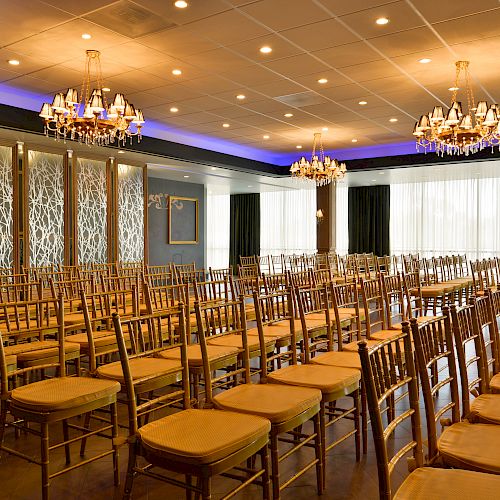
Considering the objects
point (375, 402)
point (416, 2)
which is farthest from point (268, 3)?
point (375, 402)

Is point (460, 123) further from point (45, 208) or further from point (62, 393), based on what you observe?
point (45, 208)

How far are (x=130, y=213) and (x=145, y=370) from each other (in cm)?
872

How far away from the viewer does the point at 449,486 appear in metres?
1.74

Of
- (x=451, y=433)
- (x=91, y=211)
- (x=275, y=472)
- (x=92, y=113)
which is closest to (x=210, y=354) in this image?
(x=275, y=472)

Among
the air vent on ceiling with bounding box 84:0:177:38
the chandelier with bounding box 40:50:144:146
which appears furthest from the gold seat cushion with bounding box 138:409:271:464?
the chandelier with bounding box 40:50:144:146

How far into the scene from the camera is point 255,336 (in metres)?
4.23

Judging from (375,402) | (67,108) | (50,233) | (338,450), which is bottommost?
(338,450)

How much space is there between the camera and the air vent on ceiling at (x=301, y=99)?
8188 mm

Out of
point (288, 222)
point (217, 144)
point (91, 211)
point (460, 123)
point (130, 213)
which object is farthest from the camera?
point (288, 222)

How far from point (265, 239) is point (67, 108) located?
14236mm

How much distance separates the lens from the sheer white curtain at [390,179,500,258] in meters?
15.1

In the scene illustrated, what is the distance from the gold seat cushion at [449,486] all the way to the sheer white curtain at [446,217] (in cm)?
1453

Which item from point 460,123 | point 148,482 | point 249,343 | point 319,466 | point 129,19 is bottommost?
point 148,482

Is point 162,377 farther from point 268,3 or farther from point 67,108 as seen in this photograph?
point 67,108
